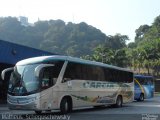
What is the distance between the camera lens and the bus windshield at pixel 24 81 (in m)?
17.0

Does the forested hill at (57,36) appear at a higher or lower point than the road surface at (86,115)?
higher

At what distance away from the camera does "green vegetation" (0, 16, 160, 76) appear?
75.3 m

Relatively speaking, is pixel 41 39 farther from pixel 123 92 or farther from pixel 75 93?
pixel 75 93

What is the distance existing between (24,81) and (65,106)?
8.98 feet

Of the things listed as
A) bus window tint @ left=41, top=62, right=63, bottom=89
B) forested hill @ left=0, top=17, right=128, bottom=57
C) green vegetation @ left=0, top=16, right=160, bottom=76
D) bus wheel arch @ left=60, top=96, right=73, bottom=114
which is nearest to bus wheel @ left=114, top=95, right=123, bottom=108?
bus wheel arch @ left=60, top=96, right=73, bottom=114

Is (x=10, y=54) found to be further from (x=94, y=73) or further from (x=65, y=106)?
(x=65, y=106)

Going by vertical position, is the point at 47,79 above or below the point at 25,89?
above

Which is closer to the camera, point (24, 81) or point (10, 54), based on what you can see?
point (24, 81)

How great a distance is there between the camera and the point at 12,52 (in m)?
28.0

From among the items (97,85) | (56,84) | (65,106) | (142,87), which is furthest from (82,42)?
(56,84)

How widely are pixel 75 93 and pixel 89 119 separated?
3941mm

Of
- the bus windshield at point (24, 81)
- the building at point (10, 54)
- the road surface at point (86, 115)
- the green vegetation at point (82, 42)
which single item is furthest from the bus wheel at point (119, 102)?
the green vegetation at point (82, 42)

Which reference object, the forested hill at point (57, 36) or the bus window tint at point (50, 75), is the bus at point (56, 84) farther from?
the forested hill at point (57, 36)

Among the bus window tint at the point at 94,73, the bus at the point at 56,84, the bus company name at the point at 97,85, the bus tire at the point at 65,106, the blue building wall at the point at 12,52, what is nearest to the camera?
the bus at the point at 56,84
